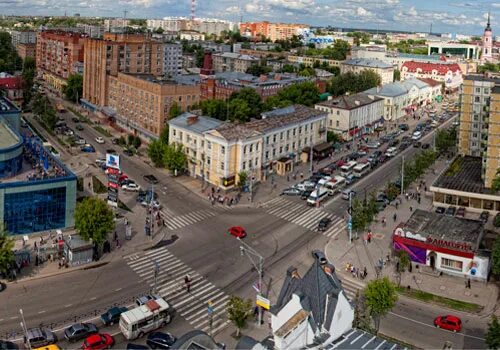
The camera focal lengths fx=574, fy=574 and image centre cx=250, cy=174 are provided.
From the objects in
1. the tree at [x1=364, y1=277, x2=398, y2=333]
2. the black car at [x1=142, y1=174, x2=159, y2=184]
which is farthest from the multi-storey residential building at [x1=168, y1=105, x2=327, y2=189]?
the tree at [x1=364, y1=277, x2=398, y2=333]

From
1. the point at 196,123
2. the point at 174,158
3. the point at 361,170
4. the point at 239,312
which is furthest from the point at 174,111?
the point at 239,312

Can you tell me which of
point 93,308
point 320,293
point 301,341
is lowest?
point 93,308

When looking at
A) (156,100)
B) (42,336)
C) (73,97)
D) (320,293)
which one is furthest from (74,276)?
(73,97)

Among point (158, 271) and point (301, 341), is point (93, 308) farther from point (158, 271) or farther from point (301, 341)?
point (301, 341)

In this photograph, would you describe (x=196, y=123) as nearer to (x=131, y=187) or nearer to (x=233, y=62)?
(x=131, y=187)

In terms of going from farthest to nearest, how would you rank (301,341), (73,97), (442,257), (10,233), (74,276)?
(73,97) → (10,233) → (442,257) → (74,276) → (301,341)

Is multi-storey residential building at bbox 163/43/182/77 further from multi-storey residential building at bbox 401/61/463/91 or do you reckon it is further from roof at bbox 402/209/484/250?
roof at bbox 402/209/484/250

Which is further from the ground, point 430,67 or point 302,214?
point 430,67
